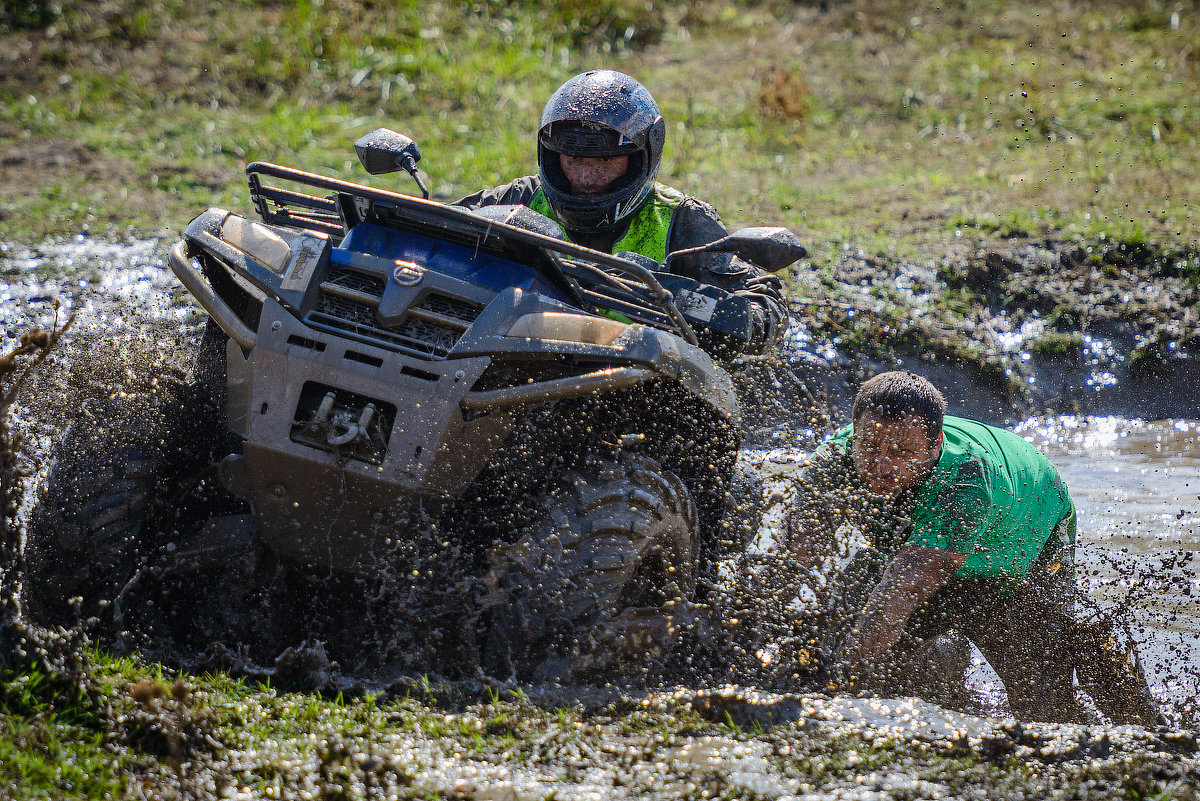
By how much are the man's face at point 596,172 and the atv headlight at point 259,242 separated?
153 centimetres

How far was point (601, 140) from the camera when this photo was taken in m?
4.87

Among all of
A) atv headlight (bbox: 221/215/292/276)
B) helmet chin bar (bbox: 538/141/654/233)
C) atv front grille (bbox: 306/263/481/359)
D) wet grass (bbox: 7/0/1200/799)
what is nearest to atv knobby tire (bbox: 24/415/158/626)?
wet grass (bbox: 7/0/1200/799)

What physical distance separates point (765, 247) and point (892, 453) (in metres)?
1.03

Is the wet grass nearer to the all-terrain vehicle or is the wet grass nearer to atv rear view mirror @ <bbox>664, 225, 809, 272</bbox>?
the all-terrain vehicle

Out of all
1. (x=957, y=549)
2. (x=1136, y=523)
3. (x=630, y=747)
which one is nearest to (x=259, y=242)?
(x=630, y=747)

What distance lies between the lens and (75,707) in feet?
9.49

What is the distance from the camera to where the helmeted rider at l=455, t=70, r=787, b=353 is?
4766 millimetres

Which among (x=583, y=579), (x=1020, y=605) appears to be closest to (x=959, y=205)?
(x=1020, y=605)

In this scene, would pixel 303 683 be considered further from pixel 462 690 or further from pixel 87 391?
pixel 87 391

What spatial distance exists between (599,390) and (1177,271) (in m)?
5.91

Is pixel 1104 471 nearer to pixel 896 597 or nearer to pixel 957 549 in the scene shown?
pixel 957 549

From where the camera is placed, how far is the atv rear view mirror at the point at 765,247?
146 inches

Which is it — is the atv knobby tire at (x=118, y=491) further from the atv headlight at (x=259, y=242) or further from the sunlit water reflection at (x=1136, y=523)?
the sunlit water reflection at (x=1136, y=523)

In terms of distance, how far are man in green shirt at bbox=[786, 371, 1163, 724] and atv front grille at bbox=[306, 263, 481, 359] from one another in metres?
1.68
